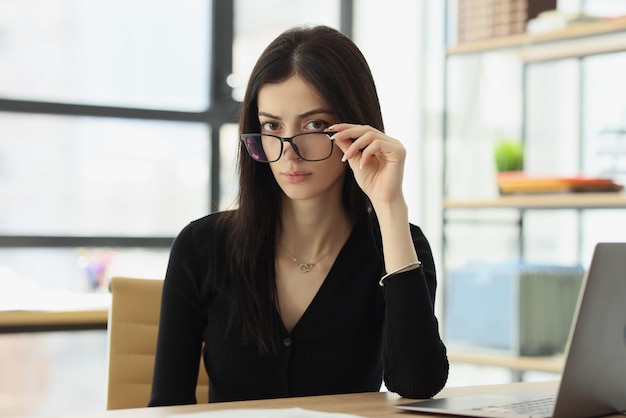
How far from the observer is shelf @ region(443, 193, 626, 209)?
117 inches

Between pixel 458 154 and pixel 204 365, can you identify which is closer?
pixel 204 365

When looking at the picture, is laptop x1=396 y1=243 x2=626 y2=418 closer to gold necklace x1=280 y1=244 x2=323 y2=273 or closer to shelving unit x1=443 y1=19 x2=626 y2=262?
gold necklace x1=280 y1=244 x2=323 y2=273

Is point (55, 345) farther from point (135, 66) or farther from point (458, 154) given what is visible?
point (458, 154)

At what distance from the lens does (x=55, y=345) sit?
3.54m

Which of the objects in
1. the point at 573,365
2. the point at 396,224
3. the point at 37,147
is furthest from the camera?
the point at 37,147

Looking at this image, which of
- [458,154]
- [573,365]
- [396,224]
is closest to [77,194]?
[458,154]

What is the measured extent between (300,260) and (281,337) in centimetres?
19

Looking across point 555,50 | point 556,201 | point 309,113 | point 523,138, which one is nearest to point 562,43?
point 555,50

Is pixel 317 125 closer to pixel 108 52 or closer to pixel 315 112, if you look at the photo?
pixel 315 112

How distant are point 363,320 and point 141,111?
86.2 inches

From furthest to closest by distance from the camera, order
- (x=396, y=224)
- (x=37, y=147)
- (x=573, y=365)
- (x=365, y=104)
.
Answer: (x=37, y=147) < (x=365, y=104) < (x=396, y=224) < (x=573, y=365)

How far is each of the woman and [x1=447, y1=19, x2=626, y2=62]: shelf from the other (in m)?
1.59

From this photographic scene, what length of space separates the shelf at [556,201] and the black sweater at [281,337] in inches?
54.5

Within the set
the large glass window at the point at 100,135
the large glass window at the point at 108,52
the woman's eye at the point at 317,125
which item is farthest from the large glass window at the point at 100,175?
the woman's eye at the point at 317,125
